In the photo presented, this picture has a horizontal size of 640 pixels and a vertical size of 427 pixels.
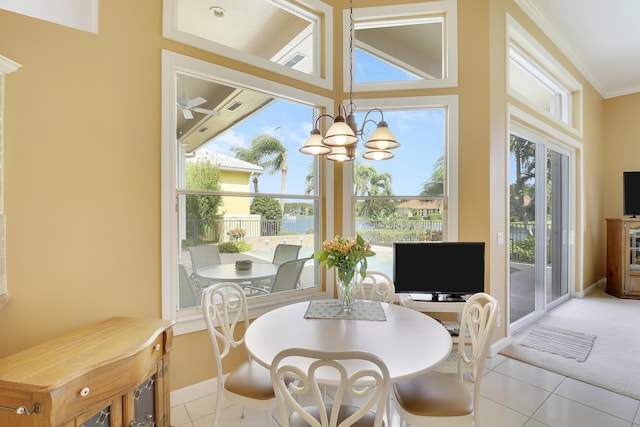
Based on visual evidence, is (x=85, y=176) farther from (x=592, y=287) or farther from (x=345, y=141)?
(x=592, y=287)

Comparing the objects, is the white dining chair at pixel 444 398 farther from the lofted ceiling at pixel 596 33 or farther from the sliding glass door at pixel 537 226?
the lofted ceiling at pixel 596 33

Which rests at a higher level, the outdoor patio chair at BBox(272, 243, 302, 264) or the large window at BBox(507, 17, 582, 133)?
the large window at BBox(507, 17, 582, 133)

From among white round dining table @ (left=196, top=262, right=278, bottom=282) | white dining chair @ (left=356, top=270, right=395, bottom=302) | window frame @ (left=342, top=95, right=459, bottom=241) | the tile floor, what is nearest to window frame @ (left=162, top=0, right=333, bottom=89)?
window frame @ (left=342, top=95, right=459, bottom=241)

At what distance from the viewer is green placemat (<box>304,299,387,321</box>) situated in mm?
1870

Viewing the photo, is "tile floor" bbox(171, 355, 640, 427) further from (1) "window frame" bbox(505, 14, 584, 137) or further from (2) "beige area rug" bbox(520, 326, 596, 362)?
(1) "window frame" bbox(505, 14, 584, 137)

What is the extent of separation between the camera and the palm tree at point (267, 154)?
261cm

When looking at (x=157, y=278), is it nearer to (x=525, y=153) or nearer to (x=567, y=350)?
(x=567, y=350)

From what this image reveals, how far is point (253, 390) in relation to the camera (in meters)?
1.61

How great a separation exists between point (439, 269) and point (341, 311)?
3.77 ft

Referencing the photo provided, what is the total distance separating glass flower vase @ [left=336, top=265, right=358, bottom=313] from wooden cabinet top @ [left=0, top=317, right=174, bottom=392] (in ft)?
3.46

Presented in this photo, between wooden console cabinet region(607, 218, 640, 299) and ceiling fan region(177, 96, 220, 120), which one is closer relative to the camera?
ceiling fan region(177, 96, 220, 120)

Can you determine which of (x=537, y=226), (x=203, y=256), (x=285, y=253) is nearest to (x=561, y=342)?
(x=537, y=226)

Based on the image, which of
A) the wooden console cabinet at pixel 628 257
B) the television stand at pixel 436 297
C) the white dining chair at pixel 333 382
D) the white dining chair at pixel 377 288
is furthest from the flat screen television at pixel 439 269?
the wooden console cabinet at pixel 628 257

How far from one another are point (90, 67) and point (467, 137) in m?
2.97
